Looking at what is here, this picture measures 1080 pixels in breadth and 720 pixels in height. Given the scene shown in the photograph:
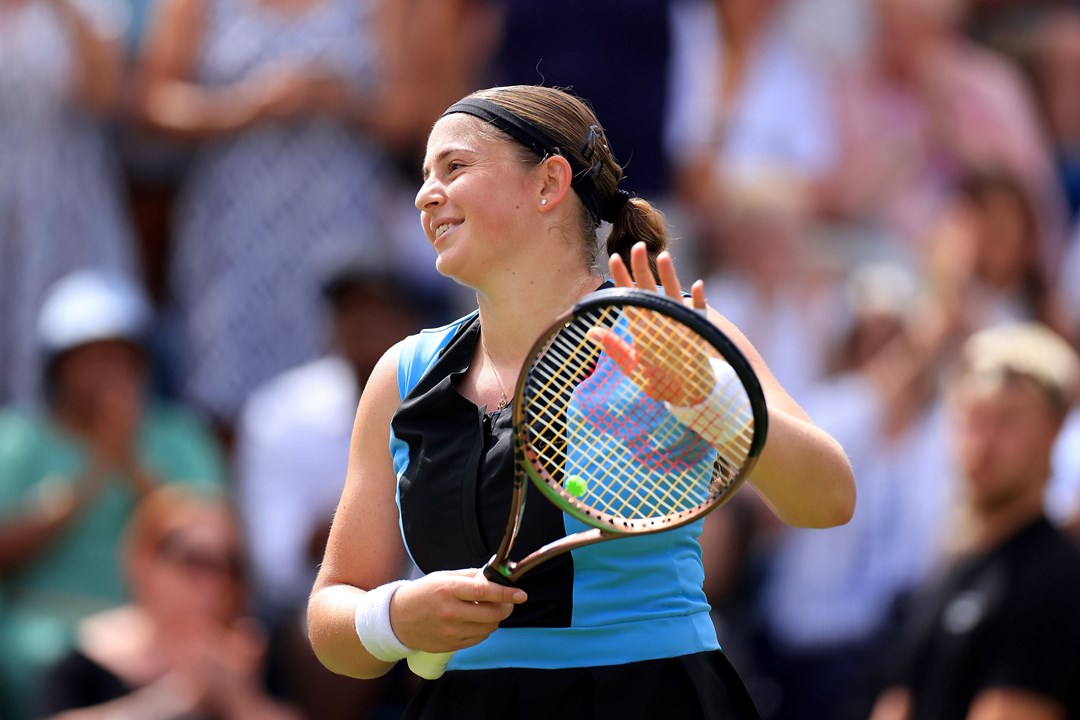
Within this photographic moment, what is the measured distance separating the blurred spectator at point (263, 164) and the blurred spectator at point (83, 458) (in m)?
0.43

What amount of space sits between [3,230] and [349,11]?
1583 millimetres

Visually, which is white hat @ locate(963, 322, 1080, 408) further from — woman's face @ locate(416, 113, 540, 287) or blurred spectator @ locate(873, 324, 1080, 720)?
woman's face @ locate(416, 113, 540, 287)

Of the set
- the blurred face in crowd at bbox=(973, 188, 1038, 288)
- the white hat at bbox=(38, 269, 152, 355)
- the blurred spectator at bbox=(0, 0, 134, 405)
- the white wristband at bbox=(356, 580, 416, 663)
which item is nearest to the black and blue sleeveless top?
the white wristband at bbox=(356, 580, 416, 663)

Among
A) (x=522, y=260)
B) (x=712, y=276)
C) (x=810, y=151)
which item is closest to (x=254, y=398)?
(x=712, y=276)

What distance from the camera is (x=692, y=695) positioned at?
107 inches

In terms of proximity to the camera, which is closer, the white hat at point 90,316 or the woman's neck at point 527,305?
the woman's neck at point 527,305

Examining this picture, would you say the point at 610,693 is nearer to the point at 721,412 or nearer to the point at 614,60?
the point at 721,412

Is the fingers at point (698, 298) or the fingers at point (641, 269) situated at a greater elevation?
the fingers at point (641, 269)

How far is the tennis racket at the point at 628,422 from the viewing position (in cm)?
256

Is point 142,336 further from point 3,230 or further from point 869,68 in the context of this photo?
point 869,68

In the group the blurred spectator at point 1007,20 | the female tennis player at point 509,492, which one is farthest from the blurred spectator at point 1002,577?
Answer: the blurred spectator at point 1007,20

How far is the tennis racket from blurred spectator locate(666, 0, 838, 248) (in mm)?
4866

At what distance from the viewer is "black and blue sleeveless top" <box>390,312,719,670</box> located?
9.00 feet

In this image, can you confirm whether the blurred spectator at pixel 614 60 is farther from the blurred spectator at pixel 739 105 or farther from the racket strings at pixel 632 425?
the racket strings at pixel 632 425
